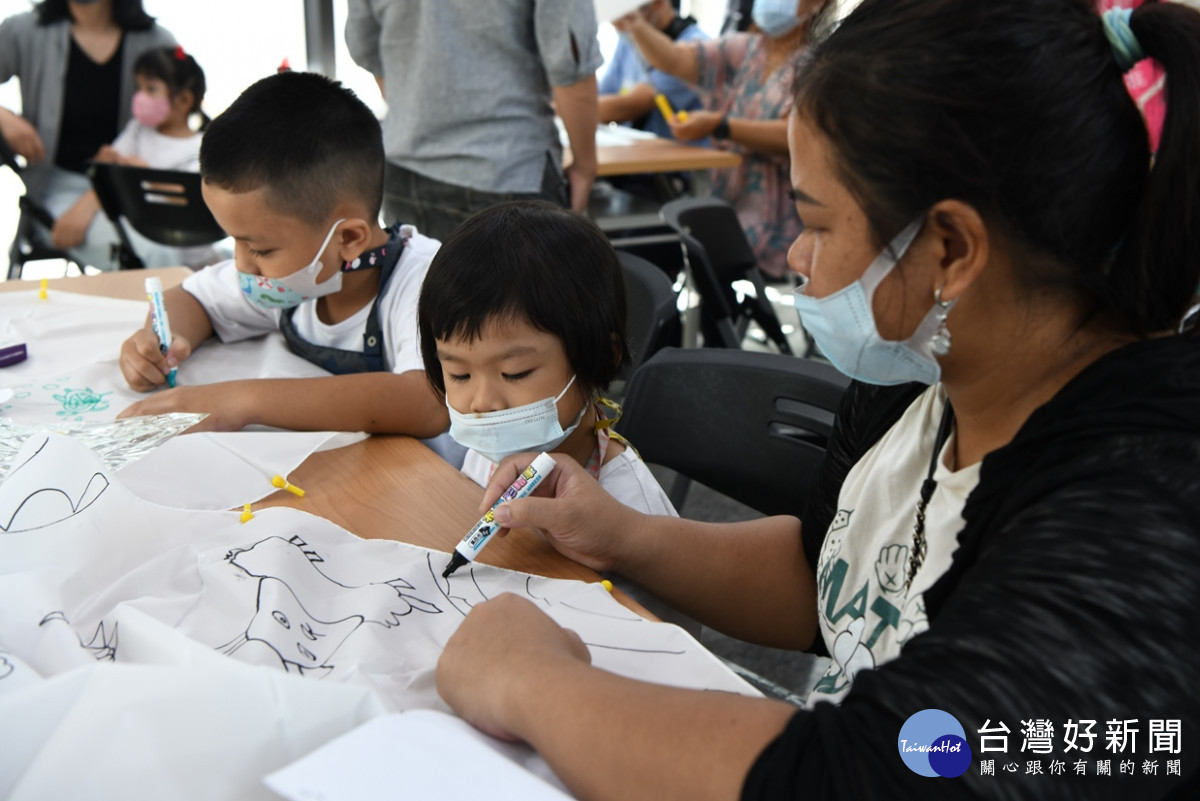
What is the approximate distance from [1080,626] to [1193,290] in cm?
27

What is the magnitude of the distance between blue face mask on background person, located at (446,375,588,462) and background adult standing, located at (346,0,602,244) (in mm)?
1515

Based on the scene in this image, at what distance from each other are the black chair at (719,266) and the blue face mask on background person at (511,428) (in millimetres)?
1086

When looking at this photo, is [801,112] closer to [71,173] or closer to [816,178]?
[816,178]

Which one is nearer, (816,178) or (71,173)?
(816,178)

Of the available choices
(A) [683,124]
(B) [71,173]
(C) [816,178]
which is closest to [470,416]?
(C) [816,178]

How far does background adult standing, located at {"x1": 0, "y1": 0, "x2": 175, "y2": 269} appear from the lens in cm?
331

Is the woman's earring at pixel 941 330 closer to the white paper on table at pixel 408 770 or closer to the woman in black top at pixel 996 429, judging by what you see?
the woman in black top at pixel 996 429

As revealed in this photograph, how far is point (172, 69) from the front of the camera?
3.33 metres

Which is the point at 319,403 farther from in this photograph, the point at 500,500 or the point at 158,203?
the point at 158,203

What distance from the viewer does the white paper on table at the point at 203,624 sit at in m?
0.61

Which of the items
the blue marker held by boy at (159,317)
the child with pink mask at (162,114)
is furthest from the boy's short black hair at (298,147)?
the child with pink mask at (162,114)

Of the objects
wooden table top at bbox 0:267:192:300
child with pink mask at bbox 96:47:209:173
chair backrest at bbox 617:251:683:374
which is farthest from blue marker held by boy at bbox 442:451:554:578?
child with pink mask at bbox 96:47:209:173

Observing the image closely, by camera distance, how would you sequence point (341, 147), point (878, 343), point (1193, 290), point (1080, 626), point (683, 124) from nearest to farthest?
point (1080, 626) → point (1193, 290) → point (878, 343) → point (341, 147) → point (683, 124)

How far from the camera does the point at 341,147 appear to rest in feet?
5.10
